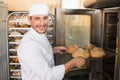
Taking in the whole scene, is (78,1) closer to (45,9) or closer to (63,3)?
(63,3)

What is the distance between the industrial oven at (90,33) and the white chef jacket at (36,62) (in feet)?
0.86

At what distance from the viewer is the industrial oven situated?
1477 mm

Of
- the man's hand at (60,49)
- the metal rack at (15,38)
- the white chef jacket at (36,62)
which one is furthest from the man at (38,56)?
→ the metal rack at (15,38)

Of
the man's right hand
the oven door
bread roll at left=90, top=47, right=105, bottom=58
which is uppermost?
the oven door

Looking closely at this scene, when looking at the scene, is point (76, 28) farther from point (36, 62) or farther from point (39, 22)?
point (36, 62)

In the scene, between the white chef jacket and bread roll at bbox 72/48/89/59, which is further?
bread roll at bbox 72/48/89/59

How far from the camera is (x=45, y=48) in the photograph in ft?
4.38

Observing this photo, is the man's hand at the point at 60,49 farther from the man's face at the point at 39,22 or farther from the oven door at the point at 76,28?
the man's face at the point at 39,22

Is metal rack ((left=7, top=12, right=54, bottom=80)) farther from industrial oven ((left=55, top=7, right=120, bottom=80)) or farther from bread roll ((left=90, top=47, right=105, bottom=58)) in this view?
bread roll ((left=90, top=47, right=105, bottom=58))

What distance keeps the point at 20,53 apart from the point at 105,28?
0.71 m

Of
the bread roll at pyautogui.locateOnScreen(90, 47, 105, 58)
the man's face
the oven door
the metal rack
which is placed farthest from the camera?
the metal rack

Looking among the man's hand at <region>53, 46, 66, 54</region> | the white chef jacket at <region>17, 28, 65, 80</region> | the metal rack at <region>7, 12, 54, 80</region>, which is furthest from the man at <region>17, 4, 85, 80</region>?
the metal rack at <region>7, 12, 54, 80</region>

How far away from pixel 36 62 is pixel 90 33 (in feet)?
2.25

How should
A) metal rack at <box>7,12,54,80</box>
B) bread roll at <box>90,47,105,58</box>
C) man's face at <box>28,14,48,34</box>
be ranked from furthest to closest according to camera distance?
1. metal rack at <box>7,12,54,80</box>
2. bread roll at <box>90,47,105,58</box>
3. man's face at <box>28,14,48,34</box>
